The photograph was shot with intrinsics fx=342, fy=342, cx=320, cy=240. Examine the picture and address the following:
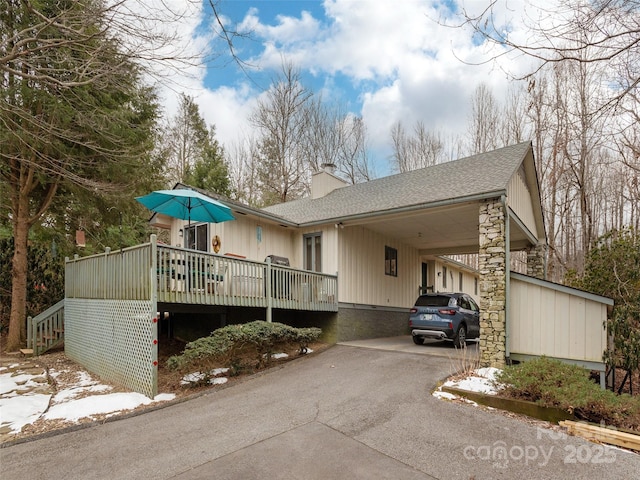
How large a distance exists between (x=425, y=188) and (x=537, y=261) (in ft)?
16.7

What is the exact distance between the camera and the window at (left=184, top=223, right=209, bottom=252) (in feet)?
33.0

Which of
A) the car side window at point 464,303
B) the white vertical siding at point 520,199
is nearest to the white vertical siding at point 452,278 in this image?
the white vertical siding at point 520,199

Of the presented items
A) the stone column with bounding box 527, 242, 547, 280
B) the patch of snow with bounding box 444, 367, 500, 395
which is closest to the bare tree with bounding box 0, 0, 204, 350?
the patch of snow with bounding box 444, 367, 500, 395

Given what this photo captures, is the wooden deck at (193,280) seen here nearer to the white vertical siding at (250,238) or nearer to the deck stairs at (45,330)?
the deck stairs at (45,330)

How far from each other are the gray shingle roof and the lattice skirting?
5.59 m

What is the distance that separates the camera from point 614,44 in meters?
5.02

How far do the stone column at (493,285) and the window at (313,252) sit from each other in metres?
4.96

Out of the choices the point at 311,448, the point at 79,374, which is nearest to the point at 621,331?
the point at 311,448

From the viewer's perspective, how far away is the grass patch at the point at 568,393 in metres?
4.48

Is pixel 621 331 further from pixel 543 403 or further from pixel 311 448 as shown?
pixel 311 448

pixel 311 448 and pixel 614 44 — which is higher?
pixel 614 44

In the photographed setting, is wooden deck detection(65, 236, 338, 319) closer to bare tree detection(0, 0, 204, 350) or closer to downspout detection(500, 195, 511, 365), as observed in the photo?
bare tree detection(0, 0, 204, 350)

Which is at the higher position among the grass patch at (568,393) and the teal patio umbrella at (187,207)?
the teal patio umbrella at (187,207)

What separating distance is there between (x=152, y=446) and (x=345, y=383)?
3.26 metres
